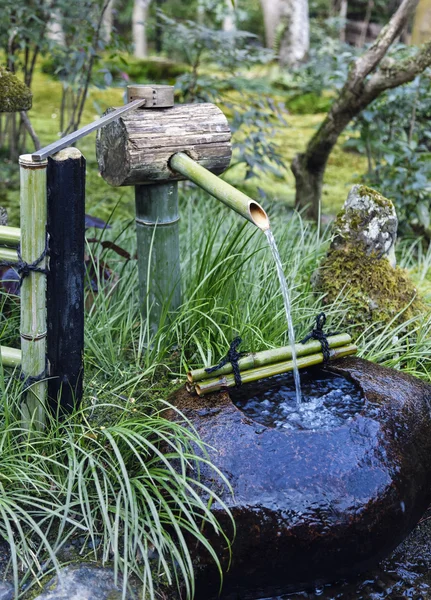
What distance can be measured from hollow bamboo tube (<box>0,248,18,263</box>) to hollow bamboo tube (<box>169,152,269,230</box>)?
2.31 feet

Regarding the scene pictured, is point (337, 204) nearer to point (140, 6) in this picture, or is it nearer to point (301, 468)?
point (301, 468)

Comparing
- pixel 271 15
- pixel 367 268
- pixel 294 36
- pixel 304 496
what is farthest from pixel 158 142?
pixel 271 15

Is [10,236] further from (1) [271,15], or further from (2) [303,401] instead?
(1) [271,15]

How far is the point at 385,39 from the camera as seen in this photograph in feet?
13.7

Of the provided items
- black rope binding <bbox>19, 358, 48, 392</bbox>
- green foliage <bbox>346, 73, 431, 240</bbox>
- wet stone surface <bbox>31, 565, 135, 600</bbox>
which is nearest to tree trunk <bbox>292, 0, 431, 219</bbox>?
green foliage <bbox>346, 73, 431, 240</bbox>

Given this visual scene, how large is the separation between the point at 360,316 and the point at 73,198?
170cm

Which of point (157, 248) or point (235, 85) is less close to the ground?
point (235, 85)

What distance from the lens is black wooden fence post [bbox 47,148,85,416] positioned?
6.86 feet

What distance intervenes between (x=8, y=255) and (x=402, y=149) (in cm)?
364

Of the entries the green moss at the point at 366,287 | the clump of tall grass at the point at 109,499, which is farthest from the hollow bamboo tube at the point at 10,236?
the green moss at the point at 366,287

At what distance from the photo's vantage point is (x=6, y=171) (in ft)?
18.1

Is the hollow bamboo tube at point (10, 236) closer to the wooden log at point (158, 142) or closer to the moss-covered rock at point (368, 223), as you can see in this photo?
the wooden log at point (158, 142)

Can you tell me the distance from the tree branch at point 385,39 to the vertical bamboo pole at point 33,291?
2.94 meters

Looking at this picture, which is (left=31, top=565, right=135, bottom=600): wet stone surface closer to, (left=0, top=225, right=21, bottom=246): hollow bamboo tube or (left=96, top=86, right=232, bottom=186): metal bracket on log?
(left=0, top=225, right=21, bottom=246): hollow bamboo tube
